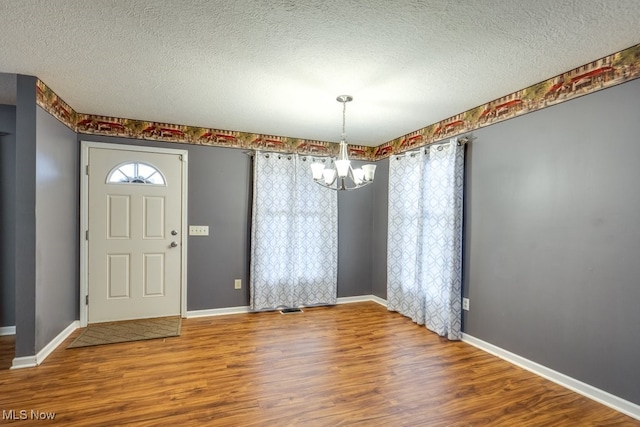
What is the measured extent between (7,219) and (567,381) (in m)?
5.49

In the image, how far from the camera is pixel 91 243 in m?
3.54

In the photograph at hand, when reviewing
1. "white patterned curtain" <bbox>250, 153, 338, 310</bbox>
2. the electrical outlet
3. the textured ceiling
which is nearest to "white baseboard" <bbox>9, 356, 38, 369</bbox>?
the electrical outlet

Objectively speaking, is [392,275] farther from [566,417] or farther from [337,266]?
[566,417]

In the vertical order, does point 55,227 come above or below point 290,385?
above

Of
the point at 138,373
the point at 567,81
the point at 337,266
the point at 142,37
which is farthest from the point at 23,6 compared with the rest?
the point at 337,266

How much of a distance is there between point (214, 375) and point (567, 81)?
367 cm

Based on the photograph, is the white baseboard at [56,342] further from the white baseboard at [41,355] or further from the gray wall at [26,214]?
the gray wall at [26,214]

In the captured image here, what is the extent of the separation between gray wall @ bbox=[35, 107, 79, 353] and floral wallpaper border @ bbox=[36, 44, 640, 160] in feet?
0.74

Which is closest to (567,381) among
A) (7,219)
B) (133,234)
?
(133,234)

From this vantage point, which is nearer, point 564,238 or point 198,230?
point 564,238

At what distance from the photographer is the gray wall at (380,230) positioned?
182 inches

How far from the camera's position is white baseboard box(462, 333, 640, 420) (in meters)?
2.03

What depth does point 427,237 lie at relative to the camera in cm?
366

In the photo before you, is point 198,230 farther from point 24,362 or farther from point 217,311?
point 24,362
